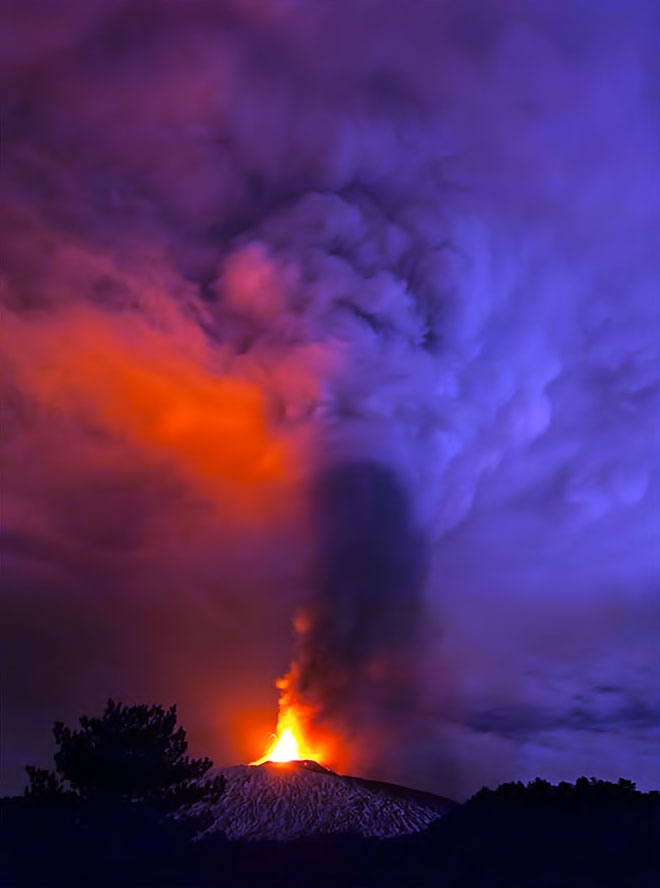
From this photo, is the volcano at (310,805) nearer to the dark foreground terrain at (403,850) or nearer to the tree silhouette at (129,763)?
the dark foreground terrain at (403,850)

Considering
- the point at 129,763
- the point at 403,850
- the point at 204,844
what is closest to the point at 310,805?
the point at 204,844

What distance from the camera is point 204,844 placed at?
235 feet

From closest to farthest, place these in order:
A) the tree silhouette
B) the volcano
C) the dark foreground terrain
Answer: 1. the dark foreground terrain
2. the tree silhouette
3. the volcano

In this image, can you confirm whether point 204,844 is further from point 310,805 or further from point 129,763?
point 310,805

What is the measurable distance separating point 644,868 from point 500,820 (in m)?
15.1

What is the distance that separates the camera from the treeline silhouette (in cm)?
4103

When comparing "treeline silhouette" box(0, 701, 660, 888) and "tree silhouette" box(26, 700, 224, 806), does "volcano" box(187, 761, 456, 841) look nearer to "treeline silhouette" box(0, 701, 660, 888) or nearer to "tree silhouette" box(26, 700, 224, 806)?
"treeline silhouette" box(0, 701, 660, 888)

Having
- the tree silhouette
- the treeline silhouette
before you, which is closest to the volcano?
the treeline silhouette

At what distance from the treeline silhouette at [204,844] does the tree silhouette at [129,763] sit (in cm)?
6

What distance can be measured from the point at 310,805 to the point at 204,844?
36.4 m

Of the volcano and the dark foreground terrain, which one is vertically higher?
the volcano

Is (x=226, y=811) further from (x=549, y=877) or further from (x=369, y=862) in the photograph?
(x=549, y=877)

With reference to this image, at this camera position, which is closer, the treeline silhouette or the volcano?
the treeline silhouette

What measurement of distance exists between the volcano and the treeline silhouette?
1098 inches
